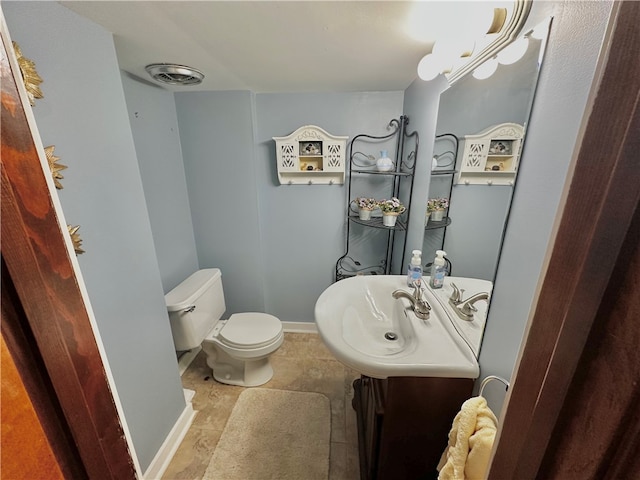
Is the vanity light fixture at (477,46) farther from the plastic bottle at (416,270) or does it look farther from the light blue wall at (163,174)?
the light blue wall at (163,174)

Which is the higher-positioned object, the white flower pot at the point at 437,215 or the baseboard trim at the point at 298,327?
the white flower pot at the point at 437,215

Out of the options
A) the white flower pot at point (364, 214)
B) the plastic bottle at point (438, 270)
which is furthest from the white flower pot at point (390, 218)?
the plastic bottle at point (438, 270)

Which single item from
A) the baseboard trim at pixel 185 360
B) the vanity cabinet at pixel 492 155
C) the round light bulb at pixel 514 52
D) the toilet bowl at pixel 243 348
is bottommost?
the baseboard trim at pixel 185 360

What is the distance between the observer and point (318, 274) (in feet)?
7.37

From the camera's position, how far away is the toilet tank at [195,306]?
5.20 feet

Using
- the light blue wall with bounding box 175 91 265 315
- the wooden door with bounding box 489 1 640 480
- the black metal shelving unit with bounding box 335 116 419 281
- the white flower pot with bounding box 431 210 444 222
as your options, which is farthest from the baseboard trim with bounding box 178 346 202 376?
the wooden door with bounding box 489 1 640 480

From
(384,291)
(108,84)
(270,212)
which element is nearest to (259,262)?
(270,212)

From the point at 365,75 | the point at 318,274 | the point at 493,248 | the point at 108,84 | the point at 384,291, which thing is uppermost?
the point at 365,75

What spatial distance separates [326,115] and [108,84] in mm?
1299

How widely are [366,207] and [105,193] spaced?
57.5 inches

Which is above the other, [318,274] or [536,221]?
[536,221]

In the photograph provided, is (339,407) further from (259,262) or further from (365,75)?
(365,75)

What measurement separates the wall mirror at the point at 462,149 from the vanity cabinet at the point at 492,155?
0.02 m

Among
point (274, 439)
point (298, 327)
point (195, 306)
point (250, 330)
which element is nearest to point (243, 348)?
point (250, 330)
